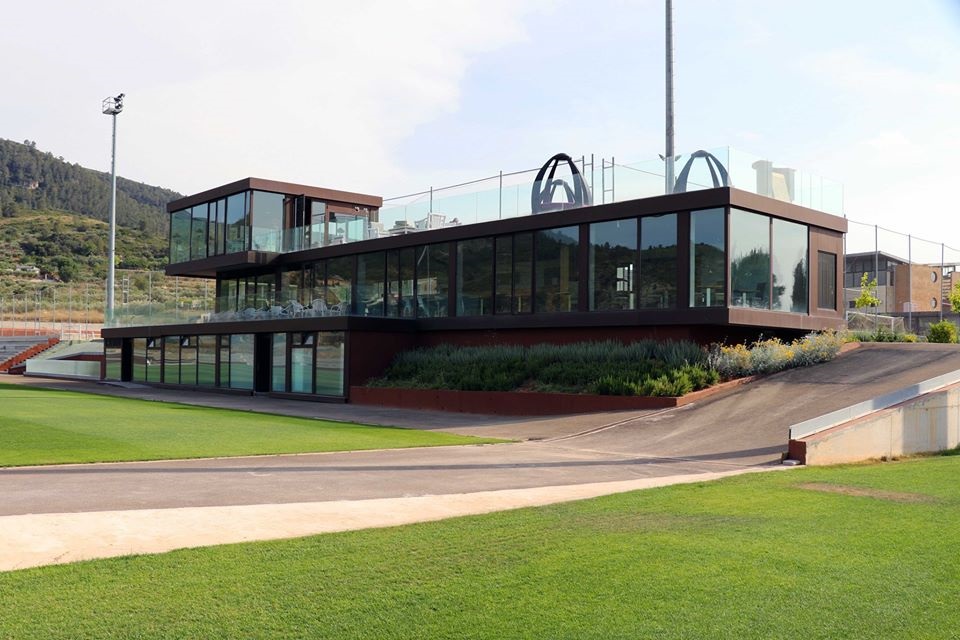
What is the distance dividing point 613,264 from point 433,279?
777 centimetres

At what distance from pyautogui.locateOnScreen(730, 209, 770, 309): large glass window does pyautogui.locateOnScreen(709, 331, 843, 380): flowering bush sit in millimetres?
1272

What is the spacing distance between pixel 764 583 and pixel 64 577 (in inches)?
196

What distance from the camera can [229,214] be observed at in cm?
4025

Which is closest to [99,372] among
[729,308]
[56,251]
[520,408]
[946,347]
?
[520,408]

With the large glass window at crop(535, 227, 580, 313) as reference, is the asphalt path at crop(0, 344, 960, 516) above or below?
below

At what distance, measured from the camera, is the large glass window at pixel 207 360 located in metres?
38.3

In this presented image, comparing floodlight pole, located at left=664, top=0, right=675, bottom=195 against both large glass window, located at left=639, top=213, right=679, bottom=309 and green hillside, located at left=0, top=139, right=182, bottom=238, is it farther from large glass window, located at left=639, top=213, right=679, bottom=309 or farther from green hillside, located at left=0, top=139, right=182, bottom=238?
green hillside, located at left=0, top=139, right=182, bottom=238

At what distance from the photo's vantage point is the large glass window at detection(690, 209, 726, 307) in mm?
24828

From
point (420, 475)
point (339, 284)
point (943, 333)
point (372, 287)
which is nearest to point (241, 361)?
point (339, 284)

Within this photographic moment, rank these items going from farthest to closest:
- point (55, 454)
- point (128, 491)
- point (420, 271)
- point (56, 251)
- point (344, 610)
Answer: point (56, 251)
point (420, 271)
point (55, 454)
point (128, 491)
point (344, 610)

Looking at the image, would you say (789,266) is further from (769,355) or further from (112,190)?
(112,190)

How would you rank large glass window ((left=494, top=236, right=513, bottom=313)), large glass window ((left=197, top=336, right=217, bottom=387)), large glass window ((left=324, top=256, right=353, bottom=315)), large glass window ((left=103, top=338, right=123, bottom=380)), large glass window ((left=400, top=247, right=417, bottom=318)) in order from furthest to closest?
large glass window ((left=103, top=338, right=123, bottom=380)) < large glass window ((left=197, top=336, right=217, bottom=387)) < large glass window ((left=324, top=256, right=353, bottom=315)) < large glass window ((left=400, top=247, right=417, bottom=318)) < large glass window ((left=494, top=236, right=513, bottom=313))

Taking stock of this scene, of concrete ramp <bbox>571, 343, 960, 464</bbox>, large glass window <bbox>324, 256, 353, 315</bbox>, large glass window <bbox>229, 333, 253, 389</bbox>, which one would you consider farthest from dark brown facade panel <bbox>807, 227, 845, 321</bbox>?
large glass window <bbox>229, 333, 253, 389</bbox>

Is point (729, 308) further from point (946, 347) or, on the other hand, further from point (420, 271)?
point (420, 271)
